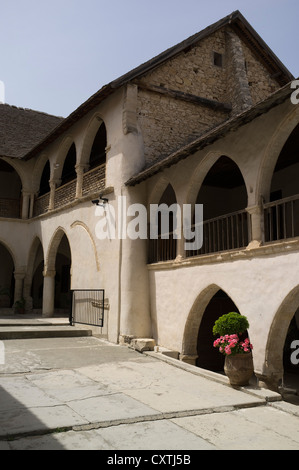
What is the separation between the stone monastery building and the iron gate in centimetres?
7

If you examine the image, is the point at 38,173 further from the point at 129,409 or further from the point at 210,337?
the point at 129,409

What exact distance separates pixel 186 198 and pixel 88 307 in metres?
5.09

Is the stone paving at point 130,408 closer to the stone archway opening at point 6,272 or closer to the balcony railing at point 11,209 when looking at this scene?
the balcony railing at point 11,209

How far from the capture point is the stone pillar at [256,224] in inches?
325

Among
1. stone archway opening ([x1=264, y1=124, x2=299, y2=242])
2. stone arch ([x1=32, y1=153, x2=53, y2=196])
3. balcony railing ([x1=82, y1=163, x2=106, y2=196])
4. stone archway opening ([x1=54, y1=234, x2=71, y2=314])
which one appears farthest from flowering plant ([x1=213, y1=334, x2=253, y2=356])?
stone archway opening ([x1=54, y1=234, x2=71, y2=314])

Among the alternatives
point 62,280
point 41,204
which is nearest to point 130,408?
point 41,204

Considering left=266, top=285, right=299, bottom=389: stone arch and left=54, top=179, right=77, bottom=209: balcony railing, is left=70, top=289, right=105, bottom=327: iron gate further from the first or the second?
left=266, top=285, right=299, bottom=389: stone arch

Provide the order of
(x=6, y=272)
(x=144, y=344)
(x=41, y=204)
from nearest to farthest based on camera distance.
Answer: (x=144, y=344), (x=41, y=204), (x=6, y=272)

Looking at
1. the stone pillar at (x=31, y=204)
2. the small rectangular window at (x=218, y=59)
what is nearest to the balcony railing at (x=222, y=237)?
the small rectangular window at (x=218, y=59)

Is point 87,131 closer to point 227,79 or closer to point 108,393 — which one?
point 227,79

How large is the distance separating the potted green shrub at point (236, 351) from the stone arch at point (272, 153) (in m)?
2.46

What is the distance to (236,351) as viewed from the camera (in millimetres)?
7340

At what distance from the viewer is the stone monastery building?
8.07m

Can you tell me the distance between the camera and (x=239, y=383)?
7.43 meters
